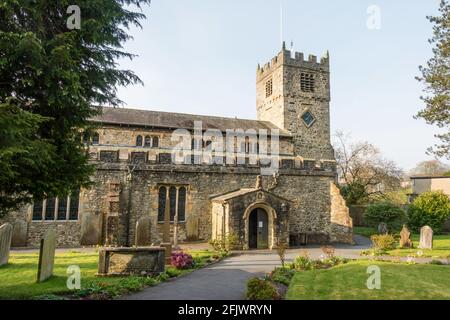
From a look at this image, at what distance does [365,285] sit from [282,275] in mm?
2629

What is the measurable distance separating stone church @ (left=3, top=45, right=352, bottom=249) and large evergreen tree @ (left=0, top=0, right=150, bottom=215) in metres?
5.45

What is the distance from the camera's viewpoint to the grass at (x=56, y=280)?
8523 mm

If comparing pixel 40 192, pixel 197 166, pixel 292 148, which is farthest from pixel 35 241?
pixel 292 148

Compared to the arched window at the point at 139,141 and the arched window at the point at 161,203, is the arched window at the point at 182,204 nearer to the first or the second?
the arched window at the point at 161,203

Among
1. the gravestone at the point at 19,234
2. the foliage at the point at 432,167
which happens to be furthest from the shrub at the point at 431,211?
the foliage at the point at 432,167

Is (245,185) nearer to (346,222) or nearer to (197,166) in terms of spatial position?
(197,166)

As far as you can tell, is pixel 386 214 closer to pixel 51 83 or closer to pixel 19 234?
pixel 19 234

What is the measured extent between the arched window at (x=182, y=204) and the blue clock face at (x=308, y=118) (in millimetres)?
18552

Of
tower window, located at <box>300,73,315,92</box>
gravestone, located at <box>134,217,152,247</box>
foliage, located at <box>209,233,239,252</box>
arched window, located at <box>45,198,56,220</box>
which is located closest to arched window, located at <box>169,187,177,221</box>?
foliage, located at <box>209,233,239,252</box>

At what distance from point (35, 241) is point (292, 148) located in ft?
74.3

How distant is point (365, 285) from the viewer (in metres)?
9.38

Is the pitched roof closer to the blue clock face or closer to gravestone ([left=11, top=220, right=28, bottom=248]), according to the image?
the blue clock face

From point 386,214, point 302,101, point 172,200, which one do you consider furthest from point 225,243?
point 302,101

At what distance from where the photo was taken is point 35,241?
693 inches
